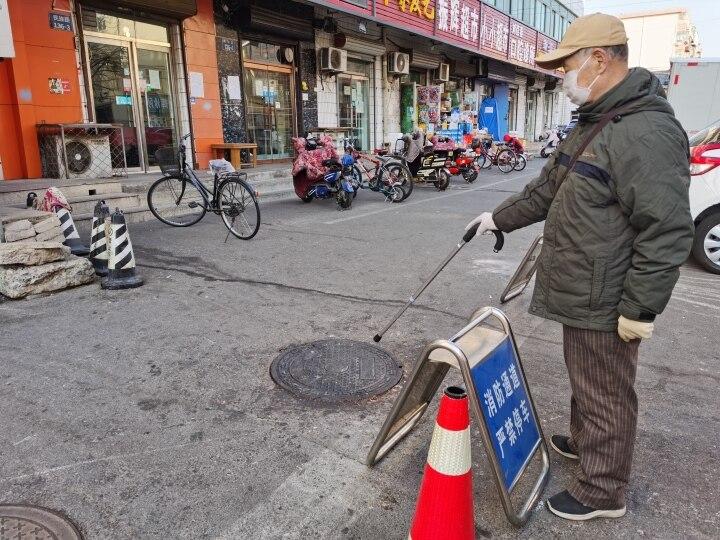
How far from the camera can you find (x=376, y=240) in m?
7.45

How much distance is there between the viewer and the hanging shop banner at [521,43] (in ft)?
76.4

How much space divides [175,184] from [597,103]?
7.06 meters

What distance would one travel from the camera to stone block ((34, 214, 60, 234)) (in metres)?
5.75

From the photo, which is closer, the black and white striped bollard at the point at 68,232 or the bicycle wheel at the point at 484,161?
the black and white striped bollard at the point at 68,232

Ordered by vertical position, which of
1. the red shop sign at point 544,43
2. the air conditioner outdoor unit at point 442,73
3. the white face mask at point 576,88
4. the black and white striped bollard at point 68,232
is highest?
the red shop sign at point 544,43

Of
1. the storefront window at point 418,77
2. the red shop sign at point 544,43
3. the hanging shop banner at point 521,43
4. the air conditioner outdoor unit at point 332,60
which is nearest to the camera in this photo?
the air conditioner outdoor unit at point 332,60

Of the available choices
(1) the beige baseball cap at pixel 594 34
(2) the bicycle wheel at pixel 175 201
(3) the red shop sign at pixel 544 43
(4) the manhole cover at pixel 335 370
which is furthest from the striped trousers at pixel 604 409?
(3) the red shop sign at pixel 544 43

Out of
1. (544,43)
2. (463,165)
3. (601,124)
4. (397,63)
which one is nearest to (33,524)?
(601,124)

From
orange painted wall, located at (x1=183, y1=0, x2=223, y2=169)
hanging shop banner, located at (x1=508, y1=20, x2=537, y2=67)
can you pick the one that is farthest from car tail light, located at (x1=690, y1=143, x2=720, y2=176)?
hanging shop banner, located at (x1=508, y1=20, x2=537, y2=67)

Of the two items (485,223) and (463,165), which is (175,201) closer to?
(485,223)

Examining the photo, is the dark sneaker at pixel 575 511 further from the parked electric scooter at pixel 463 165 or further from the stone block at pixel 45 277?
the parked electric scooter at pixel 463 165

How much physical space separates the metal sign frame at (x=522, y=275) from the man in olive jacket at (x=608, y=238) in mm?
2699

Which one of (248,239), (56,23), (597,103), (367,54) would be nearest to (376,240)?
(248,239)

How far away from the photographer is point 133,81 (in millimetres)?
10617
